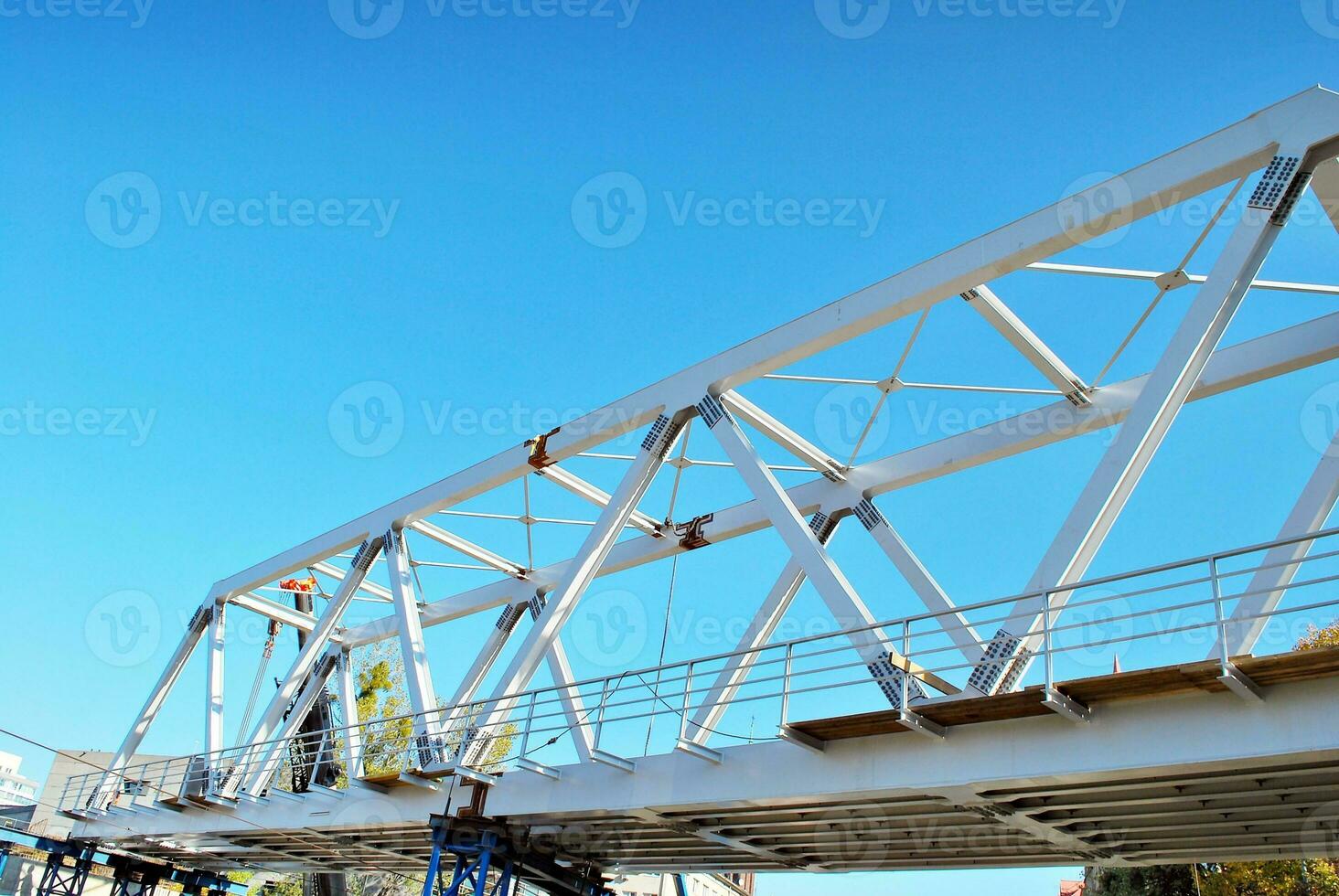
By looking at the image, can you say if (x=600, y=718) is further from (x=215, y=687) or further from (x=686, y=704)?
(x=215, y=687)

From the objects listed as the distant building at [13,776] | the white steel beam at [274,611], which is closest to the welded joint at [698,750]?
the white steel beam at [274,611]

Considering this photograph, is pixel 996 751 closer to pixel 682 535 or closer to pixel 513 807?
pixel 513 807

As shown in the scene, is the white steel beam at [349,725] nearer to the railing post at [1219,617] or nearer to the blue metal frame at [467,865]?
the blue metal frame at [467,865]

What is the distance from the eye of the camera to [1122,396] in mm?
15852

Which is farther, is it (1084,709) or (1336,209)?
(1336,209)

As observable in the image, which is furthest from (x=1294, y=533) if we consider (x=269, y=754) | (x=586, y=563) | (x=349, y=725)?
(x=269, y=754)

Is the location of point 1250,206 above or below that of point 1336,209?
below

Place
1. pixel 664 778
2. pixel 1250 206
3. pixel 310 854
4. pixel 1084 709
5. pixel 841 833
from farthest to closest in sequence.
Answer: pixel 310 854
pixel 841 833
pixel 664 778
pixel 1250 206
pixel 1084 709

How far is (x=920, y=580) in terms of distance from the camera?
15.8 m

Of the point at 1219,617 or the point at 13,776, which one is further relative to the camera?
the point at 13,776

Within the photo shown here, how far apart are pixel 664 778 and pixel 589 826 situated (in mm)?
3248

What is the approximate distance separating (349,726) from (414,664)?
6.37 feet

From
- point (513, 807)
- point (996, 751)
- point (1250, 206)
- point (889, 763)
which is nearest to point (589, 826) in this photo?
point (513, 807)

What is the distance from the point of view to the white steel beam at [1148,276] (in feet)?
44.0
